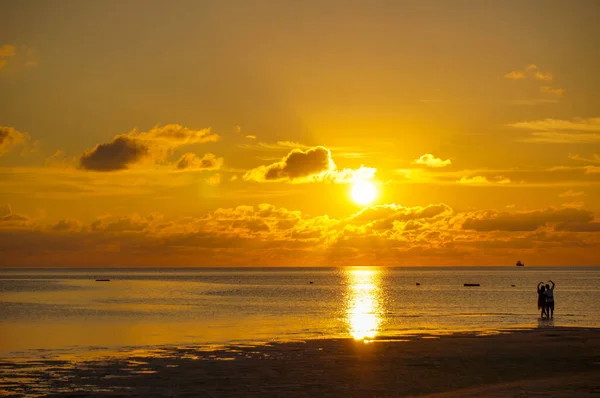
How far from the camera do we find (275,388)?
30.8m

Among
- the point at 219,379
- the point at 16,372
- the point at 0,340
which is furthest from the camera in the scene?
the point at 0,340

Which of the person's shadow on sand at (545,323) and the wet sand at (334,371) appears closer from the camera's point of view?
the wet sand at (334,371)

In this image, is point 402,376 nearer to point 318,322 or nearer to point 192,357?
point 192,357

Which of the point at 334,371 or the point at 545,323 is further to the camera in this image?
the point at 545,323

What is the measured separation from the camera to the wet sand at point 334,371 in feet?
99.5

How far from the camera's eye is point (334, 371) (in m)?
35.4

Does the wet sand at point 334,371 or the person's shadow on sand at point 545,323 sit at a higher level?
the person's shadow on sand at point 545,323

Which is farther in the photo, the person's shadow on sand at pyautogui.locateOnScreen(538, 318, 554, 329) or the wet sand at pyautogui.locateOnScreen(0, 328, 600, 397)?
the person's shadow on sand at pyautogui.locateOnScreen(538, 318, 554, 329)

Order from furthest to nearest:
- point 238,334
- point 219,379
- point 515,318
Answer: point 515,318 < point 238,334 < point 219,379

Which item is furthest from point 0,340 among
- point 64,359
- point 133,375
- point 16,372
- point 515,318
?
point 515,318

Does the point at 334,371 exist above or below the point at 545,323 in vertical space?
below

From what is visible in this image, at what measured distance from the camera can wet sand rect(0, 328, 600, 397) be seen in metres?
30.3

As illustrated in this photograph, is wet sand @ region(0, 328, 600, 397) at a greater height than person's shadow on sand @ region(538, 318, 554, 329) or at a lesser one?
lesser

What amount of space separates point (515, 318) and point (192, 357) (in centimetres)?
4133
